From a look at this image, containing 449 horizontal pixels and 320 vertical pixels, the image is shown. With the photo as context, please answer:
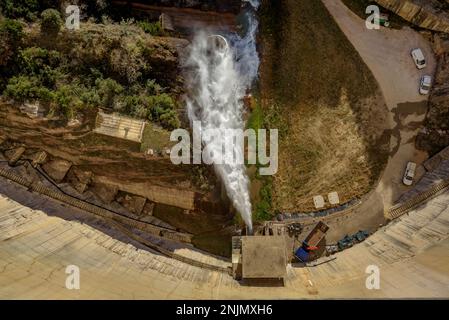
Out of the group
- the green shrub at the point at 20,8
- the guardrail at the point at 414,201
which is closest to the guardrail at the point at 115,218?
the green shrub at the point at 20,8

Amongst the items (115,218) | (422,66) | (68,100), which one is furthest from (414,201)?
(68,100)

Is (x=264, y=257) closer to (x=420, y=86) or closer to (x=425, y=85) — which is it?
(x=420, y=86)

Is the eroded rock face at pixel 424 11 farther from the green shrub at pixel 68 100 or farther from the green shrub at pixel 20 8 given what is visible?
the green shrub at pixel 20 8

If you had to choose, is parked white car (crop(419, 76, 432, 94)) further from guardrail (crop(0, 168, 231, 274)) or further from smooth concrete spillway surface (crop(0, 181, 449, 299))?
guardrail (crop(0, 168, 231, 274))

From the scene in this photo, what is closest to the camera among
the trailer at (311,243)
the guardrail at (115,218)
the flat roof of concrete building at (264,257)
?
the flat roof of concrete building at (264,257)

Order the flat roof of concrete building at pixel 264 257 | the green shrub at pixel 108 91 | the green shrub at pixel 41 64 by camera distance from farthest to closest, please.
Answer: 1. the green shrub at pixel 108 91
2. the green shrub at pixel 41 64
3. the flat roof of concrete building at pixel 264 257

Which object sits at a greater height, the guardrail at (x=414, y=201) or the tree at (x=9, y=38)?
the tree at (x=9, y=38)

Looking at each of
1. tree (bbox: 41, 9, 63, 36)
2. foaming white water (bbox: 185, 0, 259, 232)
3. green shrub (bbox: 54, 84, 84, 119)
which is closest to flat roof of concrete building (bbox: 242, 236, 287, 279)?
foaming white water (bbox: 185, 0, 259, 232)
